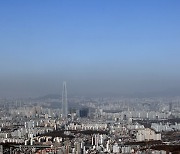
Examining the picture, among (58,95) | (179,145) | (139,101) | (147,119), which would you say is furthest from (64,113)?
(179,145)

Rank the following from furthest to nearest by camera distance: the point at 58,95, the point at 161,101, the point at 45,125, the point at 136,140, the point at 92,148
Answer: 1. the point at 161,101
2. the point at 58,95
3. the point at 45,125
4. the point at 136,140
5. the point at 92,148

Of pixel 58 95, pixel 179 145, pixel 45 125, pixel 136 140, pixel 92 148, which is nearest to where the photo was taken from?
pixel 92 148

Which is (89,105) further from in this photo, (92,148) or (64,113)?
(92,148)

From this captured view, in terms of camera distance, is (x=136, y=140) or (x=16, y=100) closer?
(x=136, y=140)

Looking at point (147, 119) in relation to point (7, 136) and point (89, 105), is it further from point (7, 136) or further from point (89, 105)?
point (7, 136)

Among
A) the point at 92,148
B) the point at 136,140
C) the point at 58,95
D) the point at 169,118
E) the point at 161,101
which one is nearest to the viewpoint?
the point at 92,148

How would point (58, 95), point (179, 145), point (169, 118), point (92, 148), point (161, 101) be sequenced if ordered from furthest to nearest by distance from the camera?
point (161, 101) < point (58, 95) < point (169, 118) < point (179, 145) < point (92, 148)

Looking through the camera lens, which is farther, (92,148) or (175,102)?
(175,102)

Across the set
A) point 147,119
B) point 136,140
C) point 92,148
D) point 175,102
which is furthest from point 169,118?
point 92,148
